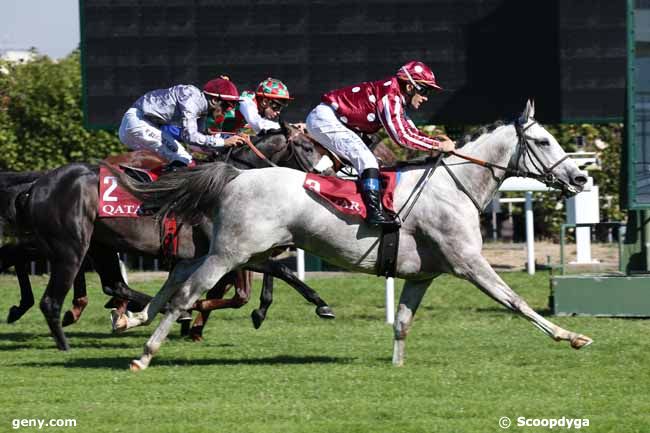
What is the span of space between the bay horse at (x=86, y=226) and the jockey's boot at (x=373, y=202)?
152 cm

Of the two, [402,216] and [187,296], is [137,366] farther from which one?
[402,216]

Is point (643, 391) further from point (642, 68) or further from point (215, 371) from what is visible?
point (642, 68)

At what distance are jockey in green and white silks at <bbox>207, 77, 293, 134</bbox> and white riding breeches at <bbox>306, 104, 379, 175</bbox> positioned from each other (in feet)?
5.27

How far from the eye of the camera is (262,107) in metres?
10.3

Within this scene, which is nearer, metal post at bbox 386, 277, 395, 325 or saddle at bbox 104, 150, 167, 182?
saddle at bbox 104, 150, 167, 182

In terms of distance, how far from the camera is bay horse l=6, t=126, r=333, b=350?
9.26m

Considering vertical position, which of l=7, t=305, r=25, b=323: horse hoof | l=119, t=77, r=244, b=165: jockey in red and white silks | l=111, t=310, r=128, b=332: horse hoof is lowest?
l=7, t=305, r=25, b=323: horse hoof

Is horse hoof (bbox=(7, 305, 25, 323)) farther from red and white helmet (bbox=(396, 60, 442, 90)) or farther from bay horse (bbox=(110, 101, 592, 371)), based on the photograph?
red and white helmet (bbox=(396, 60, 442, 90))

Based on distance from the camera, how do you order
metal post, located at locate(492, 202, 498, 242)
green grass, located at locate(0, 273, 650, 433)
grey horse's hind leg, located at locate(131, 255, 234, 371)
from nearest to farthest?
green grass, located at locate(0, 273, 650, 433)
grey horse's hind leg, located at locate(131, 255, 234, 371)
metal post, located at locate(492, 202, 498, 242)

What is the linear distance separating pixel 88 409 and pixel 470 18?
795cm

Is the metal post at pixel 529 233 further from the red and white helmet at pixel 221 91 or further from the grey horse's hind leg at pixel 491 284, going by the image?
the grey horse's hind leg at pixel 491 284

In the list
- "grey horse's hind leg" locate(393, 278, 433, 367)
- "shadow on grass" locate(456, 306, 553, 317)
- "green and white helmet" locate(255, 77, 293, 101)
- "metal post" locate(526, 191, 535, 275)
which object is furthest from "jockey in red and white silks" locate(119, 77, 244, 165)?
"metal post" locate(526, 191, 535, 275)

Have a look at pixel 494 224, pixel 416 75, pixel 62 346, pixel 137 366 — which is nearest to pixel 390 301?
pixel 62 346

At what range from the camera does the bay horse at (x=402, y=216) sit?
784 centimetres
